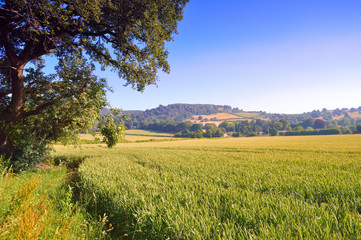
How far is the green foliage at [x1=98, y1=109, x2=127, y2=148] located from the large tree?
1181 millimetres

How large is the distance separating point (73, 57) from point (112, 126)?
477 centimetres

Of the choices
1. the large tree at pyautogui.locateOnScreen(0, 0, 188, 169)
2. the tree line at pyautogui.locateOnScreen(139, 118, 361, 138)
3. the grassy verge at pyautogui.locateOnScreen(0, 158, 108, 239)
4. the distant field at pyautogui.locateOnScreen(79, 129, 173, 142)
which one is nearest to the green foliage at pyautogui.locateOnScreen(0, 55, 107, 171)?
the large tree at pyautogui.locateOnScreen(0, 0, 188, 169)

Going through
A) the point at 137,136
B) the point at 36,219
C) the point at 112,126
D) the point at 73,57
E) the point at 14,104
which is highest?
the point at 73,57

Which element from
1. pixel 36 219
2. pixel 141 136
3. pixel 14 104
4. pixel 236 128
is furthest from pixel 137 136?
pixel 236 128

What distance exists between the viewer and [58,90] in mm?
9578

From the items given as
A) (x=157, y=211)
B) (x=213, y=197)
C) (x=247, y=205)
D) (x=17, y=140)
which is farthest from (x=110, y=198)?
(x=17, y=140)

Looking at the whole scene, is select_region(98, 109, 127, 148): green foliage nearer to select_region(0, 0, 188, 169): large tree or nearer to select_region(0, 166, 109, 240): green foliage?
select_region(0, 0, 188, 169): large tree

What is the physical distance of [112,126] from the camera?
11.7 m

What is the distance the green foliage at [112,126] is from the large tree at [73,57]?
3.88 feet

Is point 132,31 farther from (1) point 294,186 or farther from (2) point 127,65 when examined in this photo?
(1) point 294,186

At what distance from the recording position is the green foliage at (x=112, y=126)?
446 inches

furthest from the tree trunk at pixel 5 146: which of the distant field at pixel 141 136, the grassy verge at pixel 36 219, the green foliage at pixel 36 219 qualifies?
the distant field at pixel 141 136

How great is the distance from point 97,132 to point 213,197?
36.4 ft

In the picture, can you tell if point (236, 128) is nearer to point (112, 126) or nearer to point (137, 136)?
point (137, 136)
